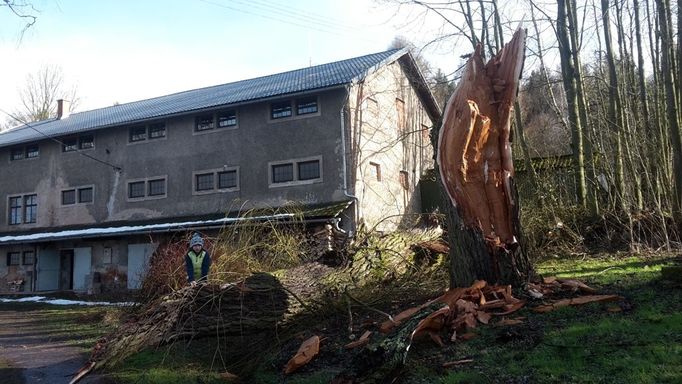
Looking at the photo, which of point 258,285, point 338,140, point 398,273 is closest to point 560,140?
point 338,140

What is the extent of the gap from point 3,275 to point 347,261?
23234 millimetres

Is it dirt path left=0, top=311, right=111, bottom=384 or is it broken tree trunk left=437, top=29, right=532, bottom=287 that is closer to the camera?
broken tree trunk left=437, top=29, right=532, bottom=287

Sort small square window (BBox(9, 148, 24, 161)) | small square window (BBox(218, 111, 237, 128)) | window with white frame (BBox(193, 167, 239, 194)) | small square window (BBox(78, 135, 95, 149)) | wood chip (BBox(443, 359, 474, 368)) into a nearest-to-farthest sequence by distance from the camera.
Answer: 1. wood chip (BBox(443, 359, 474, 368))
2. window with white frame (BBox(193, 167, 239, 194))
3. small square window (BBox(218, 111, 237, 128))
4. small square window (BBox(78, 135, 95, 149))
5. small square window (BBox(9, 148, 24, 161))

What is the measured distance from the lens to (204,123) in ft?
70.5

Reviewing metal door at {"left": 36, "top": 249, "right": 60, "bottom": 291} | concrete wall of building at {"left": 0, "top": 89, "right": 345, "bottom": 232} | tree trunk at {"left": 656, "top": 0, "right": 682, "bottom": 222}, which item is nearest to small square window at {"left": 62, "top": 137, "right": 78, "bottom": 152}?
concrete wall of building at {"left": 0, "top": 89, "right": 345, "bottom": 232}

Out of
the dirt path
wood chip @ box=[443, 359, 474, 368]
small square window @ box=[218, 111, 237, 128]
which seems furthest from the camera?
small square window @ box=[218, 111, 237, 128]

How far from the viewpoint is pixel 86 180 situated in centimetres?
2397

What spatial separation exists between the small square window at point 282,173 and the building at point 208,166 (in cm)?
4

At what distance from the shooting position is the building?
762 inches

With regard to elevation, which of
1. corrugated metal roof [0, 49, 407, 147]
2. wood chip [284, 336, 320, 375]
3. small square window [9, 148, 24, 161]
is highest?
corrugated metal roof [0, 49, 407, 147]

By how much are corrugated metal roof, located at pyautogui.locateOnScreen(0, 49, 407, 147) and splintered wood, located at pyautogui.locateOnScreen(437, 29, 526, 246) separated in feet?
36.6

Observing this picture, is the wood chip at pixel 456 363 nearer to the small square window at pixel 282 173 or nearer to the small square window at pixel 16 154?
the small square window at pixel 282 173

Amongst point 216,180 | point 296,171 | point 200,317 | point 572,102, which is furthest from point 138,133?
point 200,317

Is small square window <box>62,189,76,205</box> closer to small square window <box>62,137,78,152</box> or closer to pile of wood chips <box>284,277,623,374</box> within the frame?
small square window <box>62,137,78,152</box>
